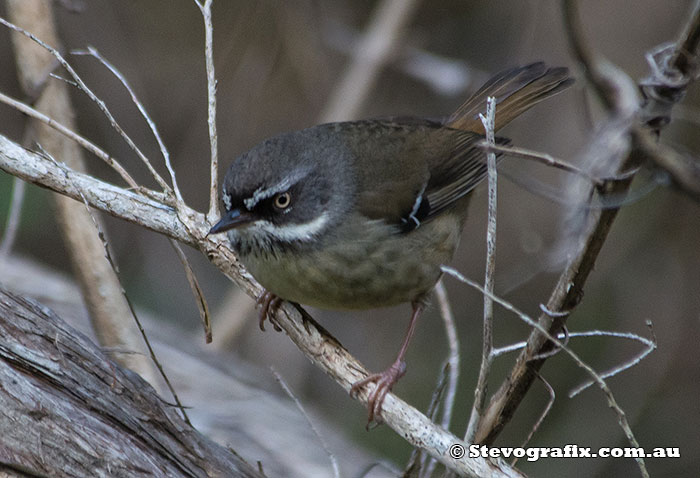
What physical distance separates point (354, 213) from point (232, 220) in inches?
28.9

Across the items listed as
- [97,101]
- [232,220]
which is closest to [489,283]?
[232,220]

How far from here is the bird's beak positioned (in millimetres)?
3326

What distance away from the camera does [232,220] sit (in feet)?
11.3

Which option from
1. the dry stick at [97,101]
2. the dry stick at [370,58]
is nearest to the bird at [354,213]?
the dry stick at [97,101]

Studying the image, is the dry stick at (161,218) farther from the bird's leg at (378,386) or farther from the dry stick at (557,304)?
the dry stick at (557,304)

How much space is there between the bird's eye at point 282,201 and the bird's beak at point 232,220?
179mm

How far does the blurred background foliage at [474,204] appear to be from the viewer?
7121 millimetres

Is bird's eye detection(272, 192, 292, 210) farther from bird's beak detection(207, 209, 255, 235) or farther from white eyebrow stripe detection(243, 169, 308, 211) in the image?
bird's beak detection(207, 209, 255, 235)

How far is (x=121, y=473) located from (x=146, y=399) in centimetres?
34

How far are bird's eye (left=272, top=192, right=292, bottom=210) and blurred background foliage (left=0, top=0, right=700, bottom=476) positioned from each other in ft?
9.40

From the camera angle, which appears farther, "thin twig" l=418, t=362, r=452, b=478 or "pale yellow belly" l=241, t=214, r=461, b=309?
"pale yellow belly" l=241, t=214, r=461, b=309

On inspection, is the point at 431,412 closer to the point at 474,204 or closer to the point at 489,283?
the point at 489,283

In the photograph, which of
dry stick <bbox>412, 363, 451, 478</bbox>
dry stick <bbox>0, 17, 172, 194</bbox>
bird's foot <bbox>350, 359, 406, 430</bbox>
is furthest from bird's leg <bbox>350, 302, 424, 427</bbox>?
dry stick <bbox>0, 17, 172, 194</bbox>

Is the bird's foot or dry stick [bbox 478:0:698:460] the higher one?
dry stick [bbox 478:0:698:460]
